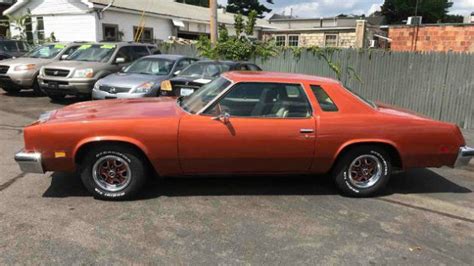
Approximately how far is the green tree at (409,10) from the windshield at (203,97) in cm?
7466

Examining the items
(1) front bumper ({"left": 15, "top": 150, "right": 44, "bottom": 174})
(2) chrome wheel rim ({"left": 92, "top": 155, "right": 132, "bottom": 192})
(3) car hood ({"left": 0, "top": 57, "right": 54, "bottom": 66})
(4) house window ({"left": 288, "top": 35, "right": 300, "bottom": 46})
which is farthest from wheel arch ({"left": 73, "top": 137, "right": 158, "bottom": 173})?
(4) house window ({"left": 288, "top": 35, "right": 300, "bottom": 46})

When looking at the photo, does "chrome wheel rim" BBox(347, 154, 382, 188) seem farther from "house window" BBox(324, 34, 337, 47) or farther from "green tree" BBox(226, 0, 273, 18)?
"green tree" BBox(226, 0, 273, 18)

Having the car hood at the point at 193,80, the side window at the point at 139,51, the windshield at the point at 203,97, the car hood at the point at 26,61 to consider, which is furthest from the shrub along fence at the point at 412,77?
the car hood at the point at 26,61

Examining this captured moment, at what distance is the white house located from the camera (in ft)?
70.6

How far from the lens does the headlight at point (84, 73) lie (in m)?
11.6

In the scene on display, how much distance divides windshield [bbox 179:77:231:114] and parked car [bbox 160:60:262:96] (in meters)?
3.51

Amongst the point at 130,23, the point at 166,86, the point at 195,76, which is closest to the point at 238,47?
the point at 195,76

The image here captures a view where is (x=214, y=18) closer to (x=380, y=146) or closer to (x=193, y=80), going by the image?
(x=193, y=80)

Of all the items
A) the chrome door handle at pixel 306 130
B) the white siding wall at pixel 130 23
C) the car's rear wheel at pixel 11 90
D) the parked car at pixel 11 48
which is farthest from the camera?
the white siding wall at pixel 130 23

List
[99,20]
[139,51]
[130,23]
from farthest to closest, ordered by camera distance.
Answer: [130,23], [99,20], [139,51]

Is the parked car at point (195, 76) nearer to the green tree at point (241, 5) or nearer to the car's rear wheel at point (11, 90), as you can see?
the car's rear wheel at point (11, 90)

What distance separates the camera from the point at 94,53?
13.0 m

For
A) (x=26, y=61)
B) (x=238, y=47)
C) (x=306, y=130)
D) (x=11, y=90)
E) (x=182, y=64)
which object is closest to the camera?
(x=306, y=130)

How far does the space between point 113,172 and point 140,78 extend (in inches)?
242
